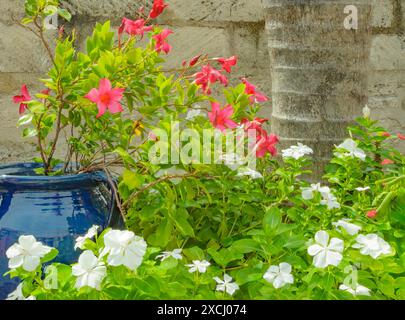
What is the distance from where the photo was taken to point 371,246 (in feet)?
4.37

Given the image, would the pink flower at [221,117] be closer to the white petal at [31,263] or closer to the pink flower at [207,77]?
the pink flower at [207,77]

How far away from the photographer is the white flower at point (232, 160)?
1.69m

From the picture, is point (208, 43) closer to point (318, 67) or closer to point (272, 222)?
point (318, 67)

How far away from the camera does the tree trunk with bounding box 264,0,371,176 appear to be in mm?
2027

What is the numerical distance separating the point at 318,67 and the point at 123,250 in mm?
1032

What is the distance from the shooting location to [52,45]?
2.83 meters

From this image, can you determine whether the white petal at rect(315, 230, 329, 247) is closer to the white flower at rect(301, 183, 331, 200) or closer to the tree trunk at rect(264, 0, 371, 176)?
the white flower at rect(301, 183, 331, 200)

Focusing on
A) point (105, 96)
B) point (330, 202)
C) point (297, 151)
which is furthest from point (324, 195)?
point (105, 96)

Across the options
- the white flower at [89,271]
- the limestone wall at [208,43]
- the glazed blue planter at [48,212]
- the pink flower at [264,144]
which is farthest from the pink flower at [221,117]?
the limestone wall at [208,43]

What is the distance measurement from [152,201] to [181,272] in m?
0.31

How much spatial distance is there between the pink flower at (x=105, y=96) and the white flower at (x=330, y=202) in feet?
1.85

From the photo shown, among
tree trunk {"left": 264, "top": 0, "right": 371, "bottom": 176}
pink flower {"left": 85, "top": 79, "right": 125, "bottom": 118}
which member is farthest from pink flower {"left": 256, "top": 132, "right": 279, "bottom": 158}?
pink flower {"left": 85, "top": 79, "right": 125, "bottom": 118}
